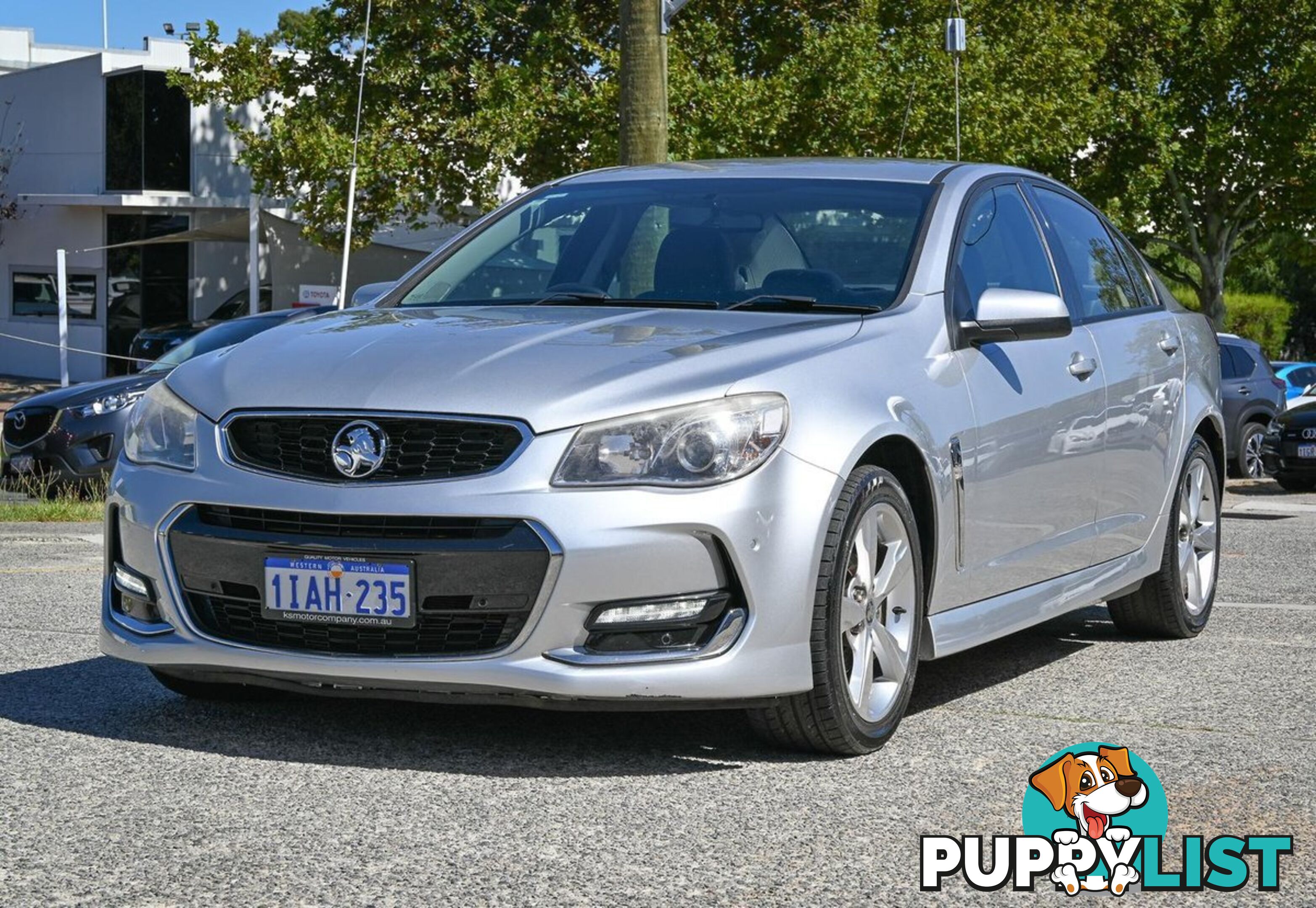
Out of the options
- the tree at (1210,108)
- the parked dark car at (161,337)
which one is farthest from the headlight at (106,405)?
the tree at (1210,108)

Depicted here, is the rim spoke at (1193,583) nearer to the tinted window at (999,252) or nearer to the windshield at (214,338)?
the tinted window at (999,252)

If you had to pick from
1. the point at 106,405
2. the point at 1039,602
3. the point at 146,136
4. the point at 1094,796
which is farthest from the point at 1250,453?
the point at 146,136

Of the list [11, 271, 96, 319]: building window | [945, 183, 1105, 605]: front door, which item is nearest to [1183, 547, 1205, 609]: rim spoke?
[945, 183, 1105, 605]: front door

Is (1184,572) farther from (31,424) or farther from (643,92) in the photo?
(31,424)

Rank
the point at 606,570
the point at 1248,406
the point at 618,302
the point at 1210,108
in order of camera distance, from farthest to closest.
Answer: the point at 1210,108 → the point at 1248,406 → the point at 618,302 → the point at 606,570

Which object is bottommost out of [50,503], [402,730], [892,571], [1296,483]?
[1296,483]

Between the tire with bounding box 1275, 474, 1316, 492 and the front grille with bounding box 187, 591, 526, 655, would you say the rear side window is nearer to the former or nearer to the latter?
the tire with bounding box 1275, 474, 1316, 492

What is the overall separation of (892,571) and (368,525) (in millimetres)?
1410

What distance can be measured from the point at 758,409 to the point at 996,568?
4.57ft

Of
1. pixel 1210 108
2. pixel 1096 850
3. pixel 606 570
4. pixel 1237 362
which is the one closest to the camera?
pixel 1096 850

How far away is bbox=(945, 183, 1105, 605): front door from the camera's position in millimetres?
5695

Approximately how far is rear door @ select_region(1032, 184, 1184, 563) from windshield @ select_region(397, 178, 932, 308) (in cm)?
95

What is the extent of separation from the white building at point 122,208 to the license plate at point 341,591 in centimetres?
3207

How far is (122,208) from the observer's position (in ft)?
127
